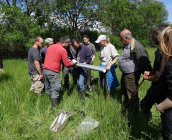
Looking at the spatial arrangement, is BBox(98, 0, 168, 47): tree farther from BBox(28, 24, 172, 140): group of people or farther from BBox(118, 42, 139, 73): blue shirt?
BBox(118, 42, 139, 73): blue shirt

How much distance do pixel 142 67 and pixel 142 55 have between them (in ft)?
0.86

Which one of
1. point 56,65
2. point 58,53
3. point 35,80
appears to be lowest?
point 35,80

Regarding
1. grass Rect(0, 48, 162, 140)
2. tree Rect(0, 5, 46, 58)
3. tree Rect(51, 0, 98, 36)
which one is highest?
→ tree Rect(51, 0, 98, 36)

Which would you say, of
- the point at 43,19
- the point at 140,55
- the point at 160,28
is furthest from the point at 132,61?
the point at 43,19

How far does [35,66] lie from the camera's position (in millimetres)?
3576

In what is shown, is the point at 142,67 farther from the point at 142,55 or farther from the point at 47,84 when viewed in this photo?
the point at 47,84

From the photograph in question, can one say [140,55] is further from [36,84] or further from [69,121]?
[36,84]

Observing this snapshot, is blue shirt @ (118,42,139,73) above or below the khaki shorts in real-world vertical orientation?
above

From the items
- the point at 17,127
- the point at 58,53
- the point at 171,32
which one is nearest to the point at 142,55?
the point at 171,32

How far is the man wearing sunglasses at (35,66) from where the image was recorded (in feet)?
11.4

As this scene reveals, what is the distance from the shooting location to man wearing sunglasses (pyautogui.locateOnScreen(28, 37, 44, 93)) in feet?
11.4

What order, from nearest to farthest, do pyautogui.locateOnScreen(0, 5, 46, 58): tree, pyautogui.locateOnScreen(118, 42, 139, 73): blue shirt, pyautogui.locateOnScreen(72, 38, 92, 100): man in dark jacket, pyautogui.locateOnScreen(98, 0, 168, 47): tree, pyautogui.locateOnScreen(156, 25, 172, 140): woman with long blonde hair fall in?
pyautogui.locateOnScreen(156, 25, 172, 140): woman with long blonde hair, pyautogui.locateOnScreen(118, 42, 139, 73): blue shirt, pyautogui.locateOnScreen(72, 38, 92, 100): man in dark jacket, pyautogui.locateOnScreen(0, 5, 46, 58): tree, pyautogui.locateOnScreen(98, 0, 168, 47): tree

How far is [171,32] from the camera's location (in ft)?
4.17

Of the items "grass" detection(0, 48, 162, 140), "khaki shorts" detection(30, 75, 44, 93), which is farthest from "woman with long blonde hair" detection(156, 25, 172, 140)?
"khaki shorts" detection(30, 75, 44, 93)
